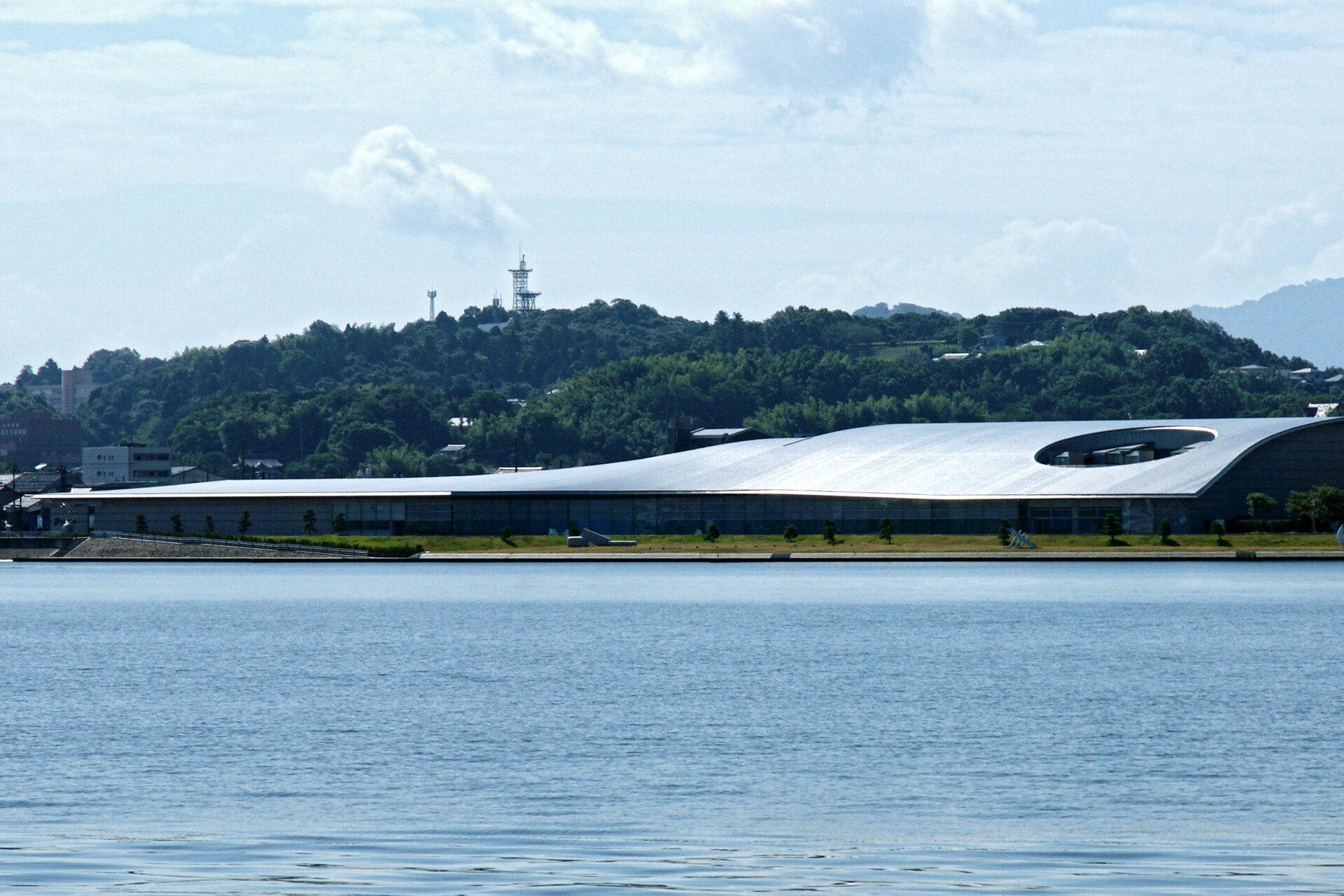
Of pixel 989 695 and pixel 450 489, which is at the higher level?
pixel 450 489

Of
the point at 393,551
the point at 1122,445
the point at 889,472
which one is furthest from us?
the point at 1122,445

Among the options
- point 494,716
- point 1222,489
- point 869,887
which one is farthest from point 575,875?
point 1222,489

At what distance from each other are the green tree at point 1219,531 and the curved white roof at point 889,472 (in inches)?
93.1

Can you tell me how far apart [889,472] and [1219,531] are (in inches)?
912

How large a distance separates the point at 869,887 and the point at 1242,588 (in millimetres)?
71199

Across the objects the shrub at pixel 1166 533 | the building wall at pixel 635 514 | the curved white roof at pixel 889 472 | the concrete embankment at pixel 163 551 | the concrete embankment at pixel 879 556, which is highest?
the curved white roof at pixel 889 472

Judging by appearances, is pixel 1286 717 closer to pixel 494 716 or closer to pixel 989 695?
pixel 989 695

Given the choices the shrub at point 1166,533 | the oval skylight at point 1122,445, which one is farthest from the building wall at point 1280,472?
the oval skylight at point 1122,445

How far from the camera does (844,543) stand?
12056cm

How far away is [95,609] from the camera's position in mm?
84938

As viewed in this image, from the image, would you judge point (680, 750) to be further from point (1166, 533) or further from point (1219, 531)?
point (1219, 531)

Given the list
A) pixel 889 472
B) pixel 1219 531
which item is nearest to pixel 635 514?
pixel 889 472

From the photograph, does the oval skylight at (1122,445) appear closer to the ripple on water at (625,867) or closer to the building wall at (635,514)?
the building wall at (635,514)

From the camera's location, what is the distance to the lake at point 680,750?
24.5 metres
